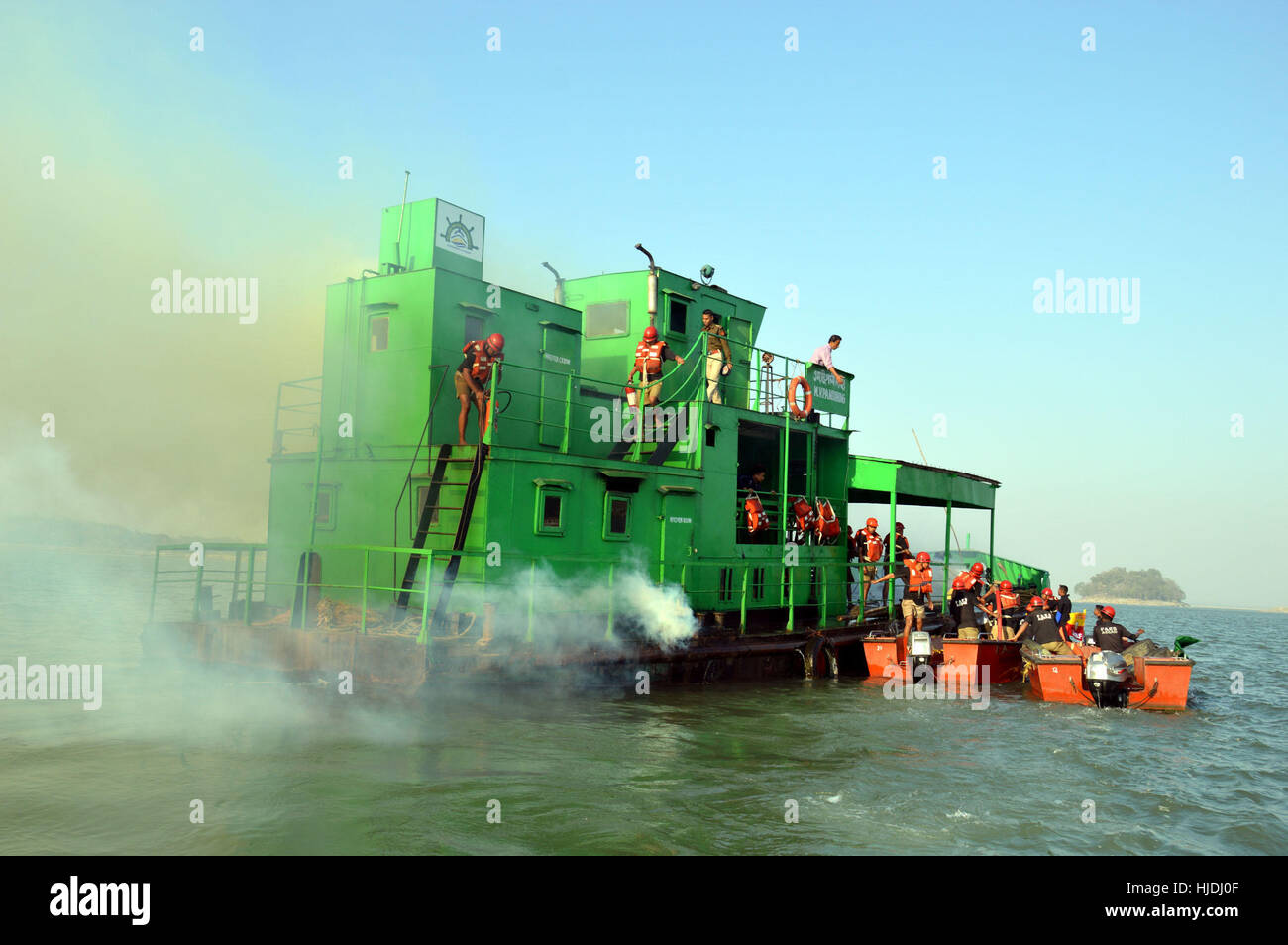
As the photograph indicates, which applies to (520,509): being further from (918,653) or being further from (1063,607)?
(1063,607)

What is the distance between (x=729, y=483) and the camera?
1805cm

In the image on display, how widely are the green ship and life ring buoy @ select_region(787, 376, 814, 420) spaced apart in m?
0.07

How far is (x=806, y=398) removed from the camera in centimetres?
2038

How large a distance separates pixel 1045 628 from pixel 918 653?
2.84 metres

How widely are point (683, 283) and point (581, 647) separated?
925cm

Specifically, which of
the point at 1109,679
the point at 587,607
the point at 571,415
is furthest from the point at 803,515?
the point at 587,607

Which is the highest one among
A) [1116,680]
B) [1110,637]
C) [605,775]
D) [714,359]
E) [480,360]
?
[714,359]

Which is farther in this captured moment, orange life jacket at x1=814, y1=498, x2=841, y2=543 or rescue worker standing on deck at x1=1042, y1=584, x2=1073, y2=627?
rescue worker standing on deck at x1=1042, y1=584, x2=1073, y2=627

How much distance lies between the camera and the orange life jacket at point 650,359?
1722 centimetres

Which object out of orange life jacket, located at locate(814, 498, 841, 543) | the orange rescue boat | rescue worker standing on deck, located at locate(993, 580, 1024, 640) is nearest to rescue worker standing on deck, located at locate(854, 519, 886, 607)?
orange life jacket, located at locate(814, 498, 841, 543)

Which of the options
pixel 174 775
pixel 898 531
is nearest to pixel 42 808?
pixel 174 775

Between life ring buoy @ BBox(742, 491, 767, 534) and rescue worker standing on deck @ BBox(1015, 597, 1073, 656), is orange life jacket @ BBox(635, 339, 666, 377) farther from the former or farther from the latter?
rescue worker standing on deck @ BBox(1015, 597, 1073, 656)

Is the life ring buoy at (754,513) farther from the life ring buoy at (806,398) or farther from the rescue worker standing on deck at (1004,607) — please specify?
the rescue worker standing on deck at (1004,607)

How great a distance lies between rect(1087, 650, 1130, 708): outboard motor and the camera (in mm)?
16719
